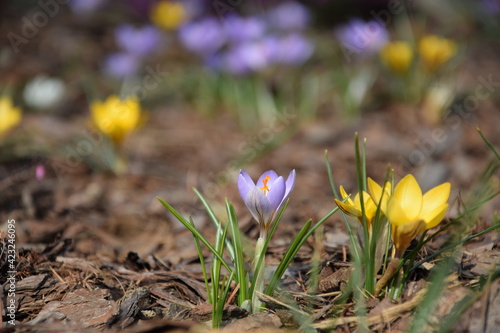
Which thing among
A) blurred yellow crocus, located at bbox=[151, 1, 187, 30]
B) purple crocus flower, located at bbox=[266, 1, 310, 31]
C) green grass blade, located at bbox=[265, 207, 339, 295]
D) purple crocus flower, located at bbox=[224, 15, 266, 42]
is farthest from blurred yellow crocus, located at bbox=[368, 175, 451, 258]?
blurred yellow crocus, located at bbox=[151, 1, 187, 30]

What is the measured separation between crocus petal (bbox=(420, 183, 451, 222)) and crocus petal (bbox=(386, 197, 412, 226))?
0.21ft

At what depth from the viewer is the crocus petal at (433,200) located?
1110 mm

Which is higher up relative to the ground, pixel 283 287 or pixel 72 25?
pixel 72 25

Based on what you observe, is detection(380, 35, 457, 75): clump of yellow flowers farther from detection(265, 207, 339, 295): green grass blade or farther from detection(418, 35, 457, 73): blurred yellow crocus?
detection(265, 207, 339, 295): green grass blade

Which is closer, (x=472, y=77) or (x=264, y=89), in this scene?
(x=264, y=89)

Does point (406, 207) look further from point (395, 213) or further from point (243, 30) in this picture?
point (243, 30)

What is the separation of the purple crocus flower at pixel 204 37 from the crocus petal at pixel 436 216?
255 cm

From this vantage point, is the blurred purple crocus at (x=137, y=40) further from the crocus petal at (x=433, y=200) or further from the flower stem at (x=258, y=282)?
the crocus petal at (x=433, y=200)

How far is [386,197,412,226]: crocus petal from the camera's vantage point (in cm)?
107

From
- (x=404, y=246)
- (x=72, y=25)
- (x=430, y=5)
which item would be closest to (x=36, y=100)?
(x=72, y=25)

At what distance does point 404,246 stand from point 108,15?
181 inches

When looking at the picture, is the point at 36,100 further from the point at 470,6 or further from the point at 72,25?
the point at 470,6

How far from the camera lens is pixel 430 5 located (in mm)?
4789

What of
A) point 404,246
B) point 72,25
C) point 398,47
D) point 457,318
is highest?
point 72,25
